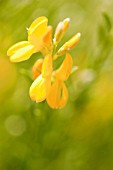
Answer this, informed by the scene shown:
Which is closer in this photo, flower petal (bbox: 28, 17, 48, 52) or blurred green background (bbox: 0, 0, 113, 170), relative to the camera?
flower petal (bbox: 28, 17, 48, 52)

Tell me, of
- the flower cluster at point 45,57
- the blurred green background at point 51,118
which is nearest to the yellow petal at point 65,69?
the flower cluster at point 45,57

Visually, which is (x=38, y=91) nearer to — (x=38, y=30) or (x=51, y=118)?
(x=38, y=30)

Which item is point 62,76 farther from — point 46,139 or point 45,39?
point 46,139

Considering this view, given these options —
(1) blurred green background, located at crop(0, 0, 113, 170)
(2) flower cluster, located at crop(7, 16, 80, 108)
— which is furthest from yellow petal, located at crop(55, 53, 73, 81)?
(1) blurred green background, located at crop(0, 0, 113, 170)

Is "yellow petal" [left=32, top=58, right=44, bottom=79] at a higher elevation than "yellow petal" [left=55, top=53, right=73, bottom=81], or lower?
higher

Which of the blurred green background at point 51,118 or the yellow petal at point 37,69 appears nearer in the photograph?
the yellow petal at point 37,69

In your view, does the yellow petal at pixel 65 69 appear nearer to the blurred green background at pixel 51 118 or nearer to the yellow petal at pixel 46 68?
the yellow petal at pixel 46 68

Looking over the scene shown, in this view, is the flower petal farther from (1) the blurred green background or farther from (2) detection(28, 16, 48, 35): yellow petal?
(1) the blurred green background
